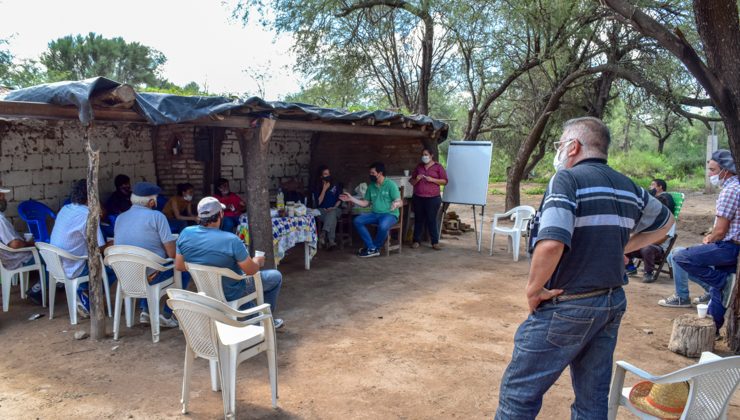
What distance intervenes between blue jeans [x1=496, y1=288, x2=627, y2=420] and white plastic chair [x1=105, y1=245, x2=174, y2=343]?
3.22 metres

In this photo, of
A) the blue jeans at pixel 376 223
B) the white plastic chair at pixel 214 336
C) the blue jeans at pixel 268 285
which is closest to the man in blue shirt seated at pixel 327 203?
the blue jeans at pixel 376 223

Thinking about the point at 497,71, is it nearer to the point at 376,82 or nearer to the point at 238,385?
the point at 376,82

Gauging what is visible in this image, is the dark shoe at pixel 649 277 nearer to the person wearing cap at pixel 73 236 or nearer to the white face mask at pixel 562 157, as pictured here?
the white face mask at pixel 562 157

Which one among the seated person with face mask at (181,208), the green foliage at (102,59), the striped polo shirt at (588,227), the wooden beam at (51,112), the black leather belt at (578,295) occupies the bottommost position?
the seated person with face mask at (181,208)

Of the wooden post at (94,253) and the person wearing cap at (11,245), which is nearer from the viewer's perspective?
the wooden post at (94,253)

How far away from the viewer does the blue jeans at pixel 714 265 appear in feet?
14.9

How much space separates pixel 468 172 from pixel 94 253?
20.3 ft

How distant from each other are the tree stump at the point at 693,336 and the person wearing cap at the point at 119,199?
19.8 ft

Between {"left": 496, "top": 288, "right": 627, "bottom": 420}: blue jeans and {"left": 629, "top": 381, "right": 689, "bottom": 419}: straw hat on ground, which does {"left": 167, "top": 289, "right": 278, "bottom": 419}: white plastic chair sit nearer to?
{"left": 496, "top": 288, "right": 627, "bottom": 420}: blue jeans

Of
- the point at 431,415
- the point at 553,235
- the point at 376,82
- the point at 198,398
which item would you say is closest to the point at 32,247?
the point at 198,398

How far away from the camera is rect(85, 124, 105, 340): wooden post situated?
4.41 metres

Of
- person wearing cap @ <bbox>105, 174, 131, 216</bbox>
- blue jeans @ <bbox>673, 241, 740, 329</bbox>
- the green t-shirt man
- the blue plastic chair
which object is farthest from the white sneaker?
blue jeans @ <bbox>673, 241, 740, 329</bbox>

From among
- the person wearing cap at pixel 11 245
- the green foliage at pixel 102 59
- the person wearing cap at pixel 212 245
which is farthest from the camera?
the green foliage at pixel 102 59

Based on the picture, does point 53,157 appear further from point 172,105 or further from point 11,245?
point 172,105
